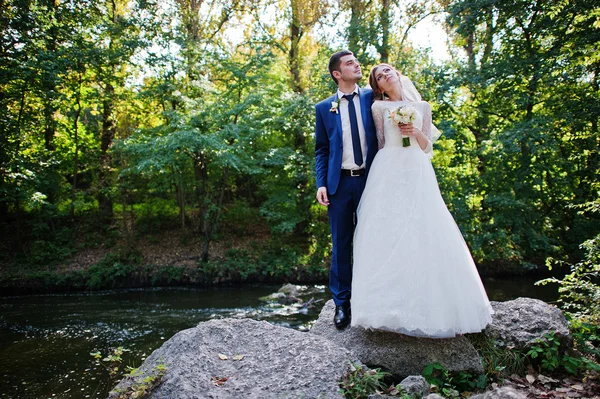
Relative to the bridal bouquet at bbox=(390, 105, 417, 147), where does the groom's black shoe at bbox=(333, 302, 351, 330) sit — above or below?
below

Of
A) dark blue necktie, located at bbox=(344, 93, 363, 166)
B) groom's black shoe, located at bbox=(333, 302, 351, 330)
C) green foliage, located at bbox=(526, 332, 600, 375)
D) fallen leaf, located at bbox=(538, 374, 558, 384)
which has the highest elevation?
dark blue necktie, located at bbox=(344, 93, 363, 166)

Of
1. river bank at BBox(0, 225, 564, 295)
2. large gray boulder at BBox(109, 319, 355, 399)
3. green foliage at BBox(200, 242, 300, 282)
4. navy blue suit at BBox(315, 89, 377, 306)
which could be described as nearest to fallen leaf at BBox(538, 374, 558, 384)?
large gray boulder at BBox(109, 319, 355, 399)

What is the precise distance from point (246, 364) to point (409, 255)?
1.48 metres

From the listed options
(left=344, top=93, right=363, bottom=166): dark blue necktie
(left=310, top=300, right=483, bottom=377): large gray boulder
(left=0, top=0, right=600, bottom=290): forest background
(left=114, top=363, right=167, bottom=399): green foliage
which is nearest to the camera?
(left=114, top=363, right=167, bottom=399): green foliage

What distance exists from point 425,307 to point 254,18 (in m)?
16.8

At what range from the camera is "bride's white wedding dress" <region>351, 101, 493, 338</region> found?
9.66 feet

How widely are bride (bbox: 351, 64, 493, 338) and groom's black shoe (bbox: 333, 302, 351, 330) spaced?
38 centimetres

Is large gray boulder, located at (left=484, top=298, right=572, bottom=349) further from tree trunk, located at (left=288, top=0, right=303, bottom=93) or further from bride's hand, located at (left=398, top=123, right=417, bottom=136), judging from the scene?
tree trunk, located at (left=288, top=0, right=303, bottom=93)

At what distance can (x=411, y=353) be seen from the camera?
10.1 ft

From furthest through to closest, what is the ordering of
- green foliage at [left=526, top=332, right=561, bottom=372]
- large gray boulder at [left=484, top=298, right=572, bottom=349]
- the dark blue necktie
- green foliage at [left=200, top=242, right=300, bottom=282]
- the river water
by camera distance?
green foliage at [left=200, top=242, right=300, bottom=282] < the river water < the dark blue necktie < large gray boulder at [left=484, top=298, right=572, bottom=349] < green foliage at [left=526, top=332, right=561, bottom=372]

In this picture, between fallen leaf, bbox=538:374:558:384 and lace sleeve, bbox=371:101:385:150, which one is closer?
fallen leaf, bbox=538:374:558:384

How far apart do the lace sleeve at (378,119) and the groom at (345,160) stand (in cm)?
5

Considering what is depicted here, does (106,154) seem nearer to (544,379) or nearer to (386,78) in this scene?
(386,78)

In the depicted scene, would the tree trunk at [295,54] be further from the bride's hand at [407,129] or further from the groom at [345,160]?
the bride's hand at [407,129]
